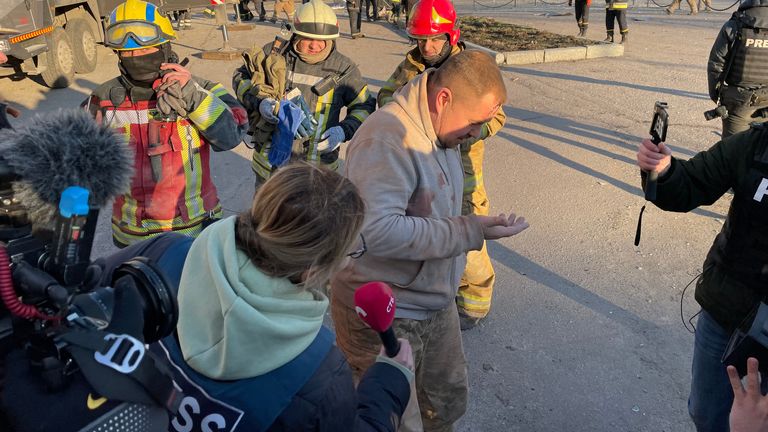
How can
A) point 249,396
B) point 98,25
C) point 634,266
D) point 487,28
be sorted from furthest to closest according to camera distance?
point 487,28, point 98,25, point 634,266, point 249,396

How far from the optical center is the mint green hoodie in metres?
1.32

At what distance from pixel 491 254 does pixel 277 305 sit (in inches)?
148

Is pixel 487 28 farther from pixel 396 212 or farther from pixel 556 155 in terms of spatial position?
pixel 396 212

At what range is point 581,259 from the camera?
4785mm

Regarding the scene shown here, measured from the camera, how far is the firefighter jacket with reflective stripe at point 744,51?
5.17 meters

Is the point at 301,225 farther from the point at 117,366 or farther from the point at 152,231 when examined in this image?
the point at 152,231

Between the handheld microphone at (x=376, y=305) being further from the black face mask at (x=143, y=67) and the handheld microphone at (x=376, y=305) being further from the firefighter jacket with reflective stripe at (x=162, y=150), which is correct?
the black face mask at (x=143, y=67)

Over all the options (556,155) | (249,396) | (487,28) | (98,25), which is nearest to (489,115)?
(249,396)

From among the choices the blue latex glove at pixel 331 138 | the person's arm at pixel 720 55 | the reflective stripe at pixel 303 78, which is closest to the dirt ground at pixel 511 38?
the person's arm at pixel 720 55

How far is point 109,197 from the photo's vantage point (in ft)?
3.69

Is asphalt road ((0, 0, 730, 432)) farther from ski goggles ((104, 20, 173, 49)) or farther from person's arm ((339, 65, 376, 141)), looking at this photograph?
ski goggles ((104, 20, 173, 49))

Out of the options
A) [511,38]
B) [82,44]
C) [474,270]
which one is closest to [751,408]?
[474,270]

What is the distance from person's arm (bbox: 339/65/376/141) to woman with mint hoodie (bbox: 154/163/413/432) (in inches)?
103

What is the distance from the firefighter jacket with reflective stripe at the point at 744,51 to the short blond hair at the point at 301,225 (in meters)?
5.13
